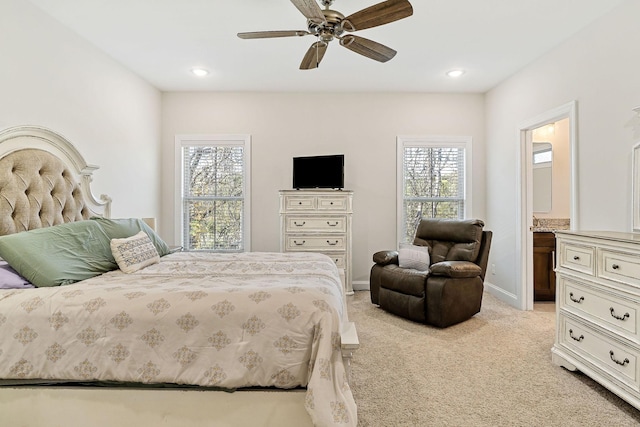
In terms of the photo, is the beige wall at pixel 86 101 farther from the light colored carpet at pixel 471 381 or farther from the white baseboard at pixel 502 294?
the white baseboard at pixel 502 294

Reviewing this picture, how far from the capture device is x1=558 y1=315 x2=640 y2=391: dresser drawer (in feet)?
6.30

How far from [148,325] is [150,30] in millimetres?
2705

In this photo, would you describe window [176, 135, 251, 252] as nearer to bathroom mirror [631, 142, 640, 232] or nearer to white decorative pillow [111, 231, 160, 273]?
white decorative pillow [111, 231, 160, 273]

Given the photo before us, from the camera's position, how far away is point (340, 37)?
7.55 feet

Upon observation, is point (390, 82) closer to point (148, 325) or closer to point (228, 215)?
point (228, 215)

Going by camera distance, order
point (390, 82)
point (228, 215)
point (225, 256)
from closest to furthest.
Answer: point (225, 256) → point (390, 82) → point (228, 215)

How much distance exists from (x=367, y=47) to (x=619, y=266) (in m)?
2.14

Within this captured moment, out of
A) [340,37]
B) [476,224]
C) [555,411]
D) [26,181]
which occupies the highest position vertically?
[340,37]

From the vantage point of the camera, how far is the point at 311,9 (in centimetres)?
193

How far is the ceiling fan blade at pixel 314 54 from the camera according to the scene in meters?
2.46

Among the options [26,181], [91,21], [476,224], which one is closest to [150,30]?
[91,21]

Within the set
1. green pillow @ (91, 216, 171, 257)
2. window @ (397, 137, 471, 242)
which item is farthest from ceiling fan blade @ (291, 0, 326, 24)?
window @ (397, 137, 471, 242)

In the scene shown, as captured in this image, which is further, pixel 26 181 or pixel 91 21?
pixel 91 21

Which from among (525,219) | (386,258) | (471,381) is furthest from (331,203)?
(471,381)
